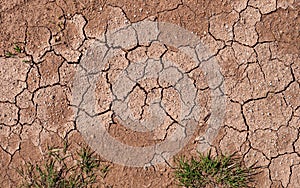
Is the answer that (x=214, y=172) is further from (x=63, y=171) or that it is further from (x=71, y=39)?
(x=71, y=39)

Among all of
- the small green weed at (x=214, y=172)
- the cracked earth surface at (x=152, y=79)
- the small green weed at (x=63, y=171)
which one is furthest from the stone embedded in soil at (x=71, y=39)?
the small green weed at (x=214, y=172)

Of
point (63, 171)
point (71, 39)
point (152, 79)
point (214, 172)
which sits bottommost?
point (214, 172)

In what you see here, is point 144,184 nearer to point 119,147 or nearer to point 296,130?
point 119,147

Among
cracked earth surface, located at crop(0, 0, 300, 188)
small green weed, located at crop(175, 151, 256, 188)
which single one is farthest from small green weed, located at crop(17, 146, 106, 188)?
small green weed, located at crop(175, 151, 256, 188)

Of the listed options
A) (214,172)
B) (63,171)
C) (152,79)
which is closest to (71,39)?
(152,79)

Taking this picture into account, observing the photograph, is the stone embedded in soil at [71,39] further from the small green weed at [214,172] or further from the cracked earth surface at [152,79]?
the small green weed at [214,172]

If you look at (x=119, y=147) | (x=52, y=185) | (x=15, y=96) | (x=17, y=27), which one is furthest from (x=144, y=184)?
(x=17, y=27)

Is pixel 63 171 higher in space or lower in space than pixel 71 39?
lower
